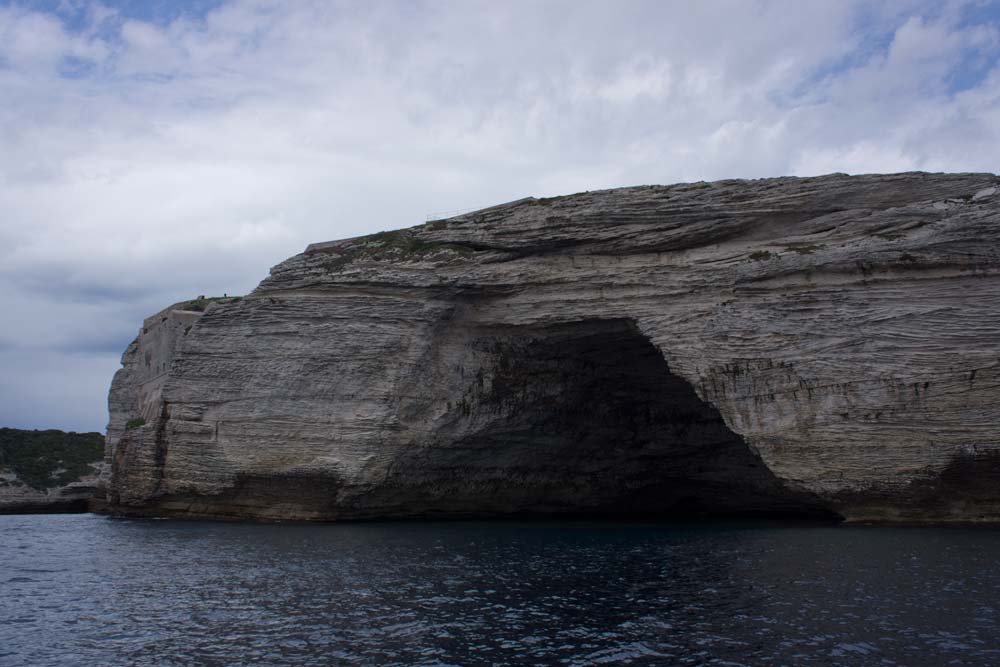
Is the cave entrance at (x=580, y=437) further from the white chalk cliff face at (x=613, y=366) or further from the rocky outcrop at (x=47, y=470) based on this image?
the rocky outcrop at (x=47, y=470)

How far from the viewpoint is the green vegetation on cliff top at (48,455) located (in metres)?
49.9

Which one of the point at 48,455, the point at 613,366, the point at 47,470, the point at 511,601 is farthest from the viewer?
the point at 48,455

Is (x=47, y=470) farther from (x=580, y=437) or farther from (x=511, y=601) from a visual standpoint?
(x=511, y=601)

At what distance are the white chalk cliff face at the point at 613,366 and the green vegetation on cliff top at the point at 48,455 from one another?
66.4ft

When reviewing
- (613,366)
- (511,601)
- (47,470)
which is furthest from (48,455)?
(511,601)

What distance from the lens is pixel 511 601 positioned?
14273mm

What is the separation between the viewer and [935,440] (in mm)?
22188

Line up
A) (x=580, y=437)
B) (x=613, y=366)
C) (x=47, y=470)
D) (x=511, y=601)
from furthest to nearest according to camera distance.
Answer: (x=47, y=470), (x=580, y=437), (x=613, y=366), (x=511, y=601)

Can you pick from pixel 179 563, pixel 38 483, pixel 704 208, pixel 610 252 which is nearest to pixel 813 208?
pixel 704 208

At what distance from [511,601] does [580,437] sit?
17757mm

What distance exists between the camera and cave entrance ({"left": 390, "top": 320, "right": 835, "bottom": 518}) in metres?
29.3

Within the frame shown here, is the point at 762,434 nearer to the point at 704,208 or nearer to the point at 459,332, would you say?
the point at 704,208

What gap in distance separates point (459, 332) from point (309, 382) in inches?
210

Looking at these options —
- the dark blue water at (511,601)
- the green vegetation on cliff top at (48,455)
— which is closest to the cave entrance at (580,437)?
the dark blue water at (511,601)
